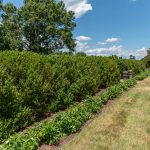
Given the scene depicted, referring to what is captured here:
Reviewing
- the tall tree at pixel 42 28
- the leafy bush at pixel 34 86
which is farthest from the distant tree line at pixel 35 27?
the leafy bush at pixel 34 86

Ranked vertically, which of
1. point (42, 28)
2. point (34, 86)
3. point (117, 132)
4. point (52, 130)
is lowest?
point (117, 132)

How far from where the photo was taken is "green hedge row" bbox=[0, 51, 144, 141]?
25.7ft

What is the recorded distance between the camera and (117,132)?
8.41 meters

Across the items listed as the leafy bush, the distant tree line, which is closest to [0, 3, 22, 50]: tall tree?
the distant tree line

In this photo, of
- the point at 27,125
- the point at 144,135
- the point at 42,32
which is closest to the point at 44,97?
the point at 27,125

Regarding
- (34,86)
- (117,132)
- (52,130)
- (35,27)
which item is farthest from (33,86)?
(35,27)

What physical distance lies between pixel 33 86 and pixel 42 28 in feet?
127

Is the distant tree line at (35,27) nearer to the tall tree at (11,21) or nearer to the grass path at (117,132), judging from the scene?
the tall tree at (11,21)

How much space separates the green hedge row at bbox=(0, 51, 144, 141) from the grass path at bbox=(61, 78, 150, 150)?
1.62m

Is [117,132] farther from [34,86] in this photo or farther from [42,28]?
[42,28]

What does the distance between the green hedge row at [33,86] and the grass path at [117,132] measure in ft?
5.31

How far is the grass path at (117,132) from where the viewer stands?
23.8ft

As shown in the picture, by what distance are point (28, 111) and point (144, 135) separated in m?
3.24

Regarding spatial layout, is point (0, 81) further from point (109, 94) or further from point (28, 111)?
point (109, 94)
